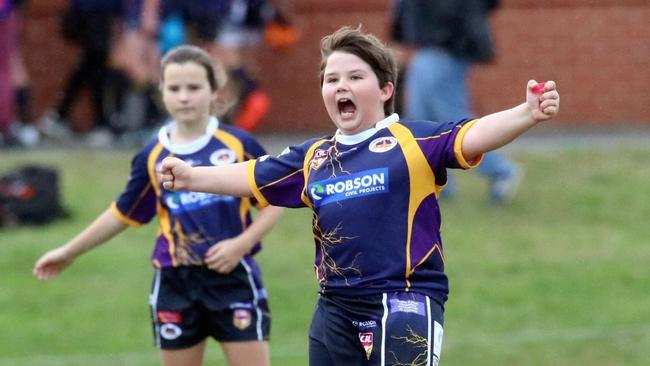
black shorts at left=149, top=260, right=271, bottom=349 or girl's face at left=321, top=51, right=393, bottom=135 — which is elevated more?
girl's face at left=321, top=51, right=393, bottom=135

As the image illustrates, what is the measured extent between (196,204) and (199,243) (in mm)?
175

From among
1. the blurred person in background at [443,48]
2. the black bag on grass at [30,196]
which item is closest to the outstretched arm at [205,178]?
the blurred person in background at [443,48]

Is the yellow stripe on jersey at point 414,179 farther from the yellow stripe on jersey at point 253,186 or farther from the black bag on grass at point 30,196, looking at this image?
the black bag on grass at point 30,196

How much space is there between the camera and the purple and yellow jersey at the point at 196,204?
6.65 meters

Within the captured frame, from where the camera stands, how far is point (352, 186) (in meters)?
5.45

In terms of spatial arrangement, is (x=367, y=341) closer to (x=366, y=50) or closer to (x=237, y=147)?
(x=366, y=50)

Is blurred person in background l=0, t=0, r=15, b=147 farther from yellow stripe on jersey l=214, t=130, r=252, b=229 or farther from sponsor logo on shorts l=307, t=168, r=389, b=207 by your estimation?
sponsor logo on shorts l=307, t=168, r=389, b=207

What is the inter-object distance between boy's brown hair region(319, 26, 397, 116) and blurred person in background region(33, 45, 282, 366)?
1.24 meters

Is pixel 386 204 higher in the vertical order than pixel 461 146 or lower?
lower

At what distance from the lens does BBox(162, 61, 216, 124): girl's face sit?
21.8ft

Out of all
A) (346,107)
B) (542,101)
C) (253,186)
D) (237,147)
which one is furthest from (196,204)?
(542,101)

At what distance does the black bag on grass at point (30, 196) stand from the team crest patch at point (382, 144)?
6.81 meters

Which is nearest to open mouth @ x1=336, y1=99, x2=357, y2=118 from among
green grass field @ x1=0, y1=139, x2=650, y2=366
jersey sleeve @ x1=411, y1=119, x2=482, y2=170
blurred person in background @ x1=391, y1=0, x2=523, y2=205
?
jersey sleeve @ x1=411, y1=119, x2=482, y2=170

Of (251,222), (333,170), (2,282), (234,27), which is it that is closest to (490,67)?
(234,27)
